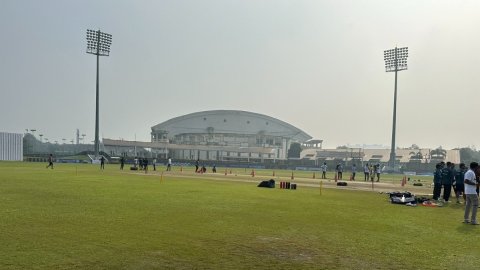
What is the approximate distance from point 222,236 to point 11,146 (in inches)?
4039

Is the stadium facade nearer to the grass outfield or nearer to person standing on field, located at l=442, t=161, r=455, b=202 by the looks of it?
the grass outfield

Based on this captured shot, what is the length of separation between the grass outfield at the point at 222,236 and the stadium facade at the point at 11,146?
294 feet

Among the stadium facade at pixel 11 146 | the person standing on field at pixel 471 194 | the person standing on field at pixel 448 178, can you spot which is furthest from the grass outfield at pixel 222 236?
the stadium facade at pixel 11 146

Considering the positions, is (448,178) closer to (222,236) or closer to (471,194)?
(471,194)

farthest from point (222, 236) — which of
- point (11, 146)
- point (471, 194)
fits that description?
point (11, 146)

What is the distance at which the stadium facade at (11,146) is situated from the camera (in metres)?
98.1

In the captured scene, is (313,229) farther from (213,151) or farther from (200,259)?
(213,151)

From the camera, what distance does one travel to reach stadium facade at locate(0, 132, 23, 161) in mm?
98137

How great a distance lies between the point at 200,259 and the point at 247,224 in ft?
16.6

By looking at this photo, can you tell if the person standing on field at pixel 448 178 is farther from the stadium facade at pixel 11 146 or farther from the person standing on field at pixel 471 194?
the stadium facade at pixel 11 146

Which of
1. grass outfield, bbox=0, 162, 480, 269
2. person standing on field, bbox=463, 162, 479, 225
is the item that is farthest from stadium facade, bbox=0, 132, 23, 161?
person standing on field, bbox=463, 162, 479, 225

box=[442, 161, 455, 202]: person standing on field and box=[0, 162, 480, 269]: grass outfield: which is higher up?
box=[442, 161, 455, 202]: person standing on field

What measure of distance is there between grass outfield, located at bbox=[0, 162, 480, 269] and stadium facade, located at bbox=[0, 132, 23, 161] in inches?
3532

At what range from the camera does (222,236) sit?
12.1 meters
